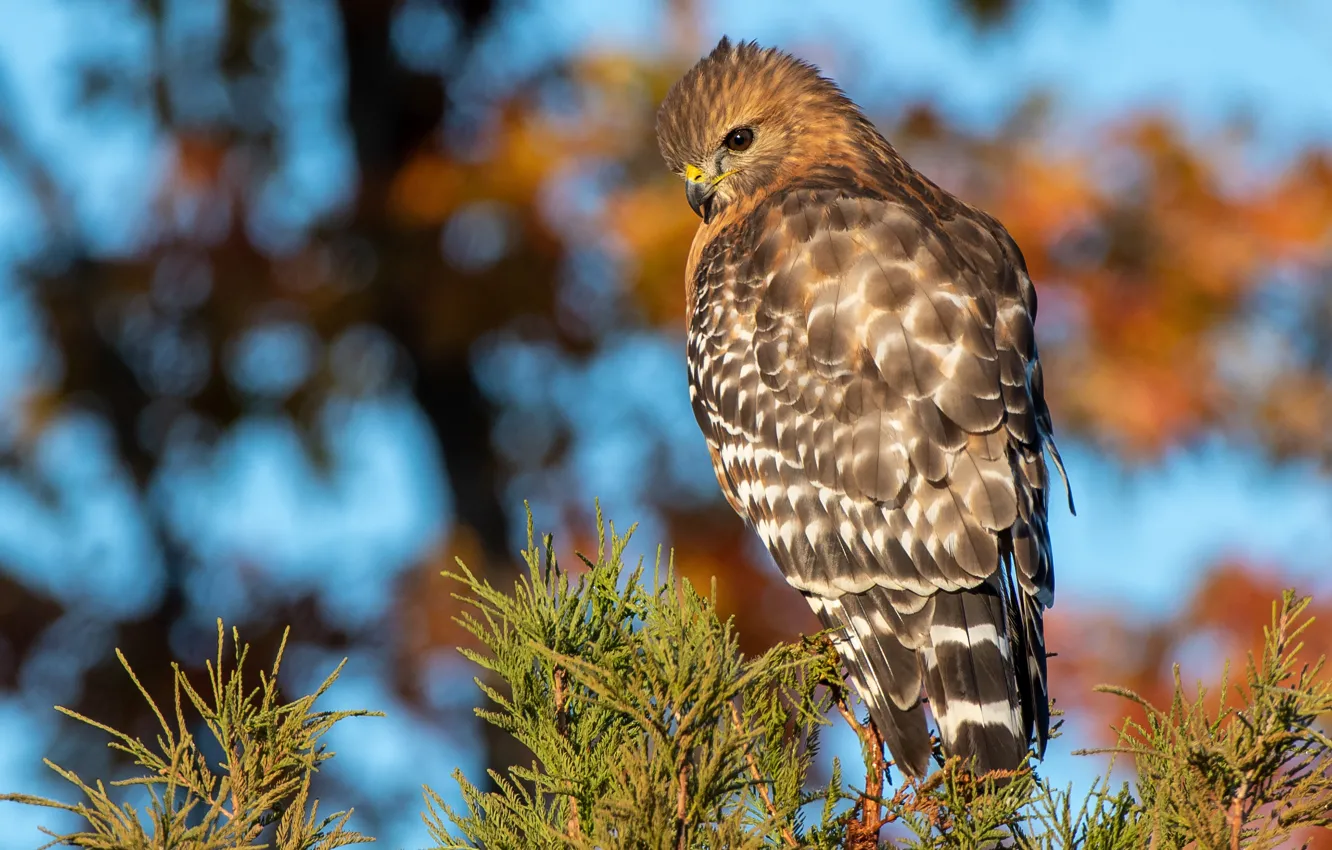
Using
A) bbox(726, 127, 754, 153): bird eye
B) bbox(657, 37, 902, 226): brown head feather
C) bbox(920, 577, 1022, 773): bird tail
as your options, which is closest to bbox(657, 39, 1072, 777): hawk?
bbox(920, 577, 1022, 773): bird tail

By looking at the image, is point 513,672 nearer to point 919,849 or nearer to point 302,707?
point 302,707

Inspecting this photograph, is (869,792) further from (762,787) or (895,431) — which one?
(895,431)

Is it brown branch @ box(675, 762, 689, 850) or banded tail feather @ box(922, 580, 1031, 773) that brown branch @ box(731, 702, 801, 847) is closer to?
brown branch @ box(675, 762, 689, 850)

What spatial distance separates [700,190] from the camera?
4.80 metres

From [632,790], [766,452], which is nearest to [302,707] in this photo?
[632,790]

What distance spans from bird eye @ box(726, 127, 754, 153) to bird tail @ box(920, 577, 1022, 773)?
2.03 meters

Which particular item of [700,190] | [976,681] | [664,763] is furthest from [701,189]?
[664,763]

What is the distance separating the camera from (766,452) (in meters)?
3.99

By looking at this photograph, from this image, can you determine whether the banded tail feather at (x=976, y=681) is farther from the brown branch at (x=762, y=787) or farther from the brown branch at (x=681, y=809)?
the brown branch at (x=681, y=809)

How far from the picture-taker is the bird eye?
480 centimetres

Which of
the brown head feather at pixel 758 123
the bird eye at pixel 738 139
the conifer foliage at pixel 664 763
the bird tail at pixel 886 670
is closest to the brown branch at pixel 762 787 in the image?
the conifer foliage at pixel 664 763

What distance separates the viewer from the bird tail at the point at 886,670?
3.23 meters

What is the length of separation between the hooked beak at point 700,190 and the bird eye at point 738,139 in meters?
0.13

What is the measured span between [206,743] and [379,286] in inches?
123
